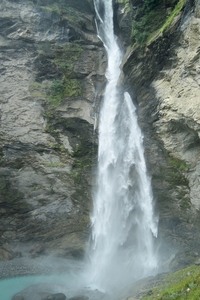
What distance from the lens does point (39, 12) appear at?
24.4 m

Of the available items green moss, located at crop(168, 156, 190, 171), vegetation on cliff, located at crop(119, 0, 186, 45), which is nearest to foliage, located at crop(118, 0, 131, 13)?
vegetation on cliff, located at crop(119, 0, 186, 45)

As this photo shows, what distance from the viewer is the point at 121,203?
1986cm

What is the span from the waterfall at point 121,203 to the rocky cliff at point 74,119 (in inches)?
28.2

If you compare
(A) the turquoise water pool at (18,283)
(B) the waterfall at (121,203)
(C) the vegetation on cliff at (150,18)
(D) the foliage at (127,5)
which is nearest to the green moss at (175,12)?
(C) the vegetation on cliff at (150,18)

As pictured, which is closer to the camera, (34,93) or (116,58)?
(34,93)

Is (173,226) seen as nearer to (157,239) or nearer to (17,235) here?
(157,239)

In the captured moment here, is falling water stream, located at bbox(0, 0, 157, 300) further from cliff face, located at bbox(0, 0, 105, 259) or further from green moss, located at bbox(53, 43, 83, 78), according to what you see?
green moss, located at bbox(53, 43, 83, 78)

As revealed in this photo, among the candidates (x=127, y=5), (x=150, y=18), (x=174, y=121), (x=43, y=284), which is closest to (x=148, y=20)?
(x=150, y=18)

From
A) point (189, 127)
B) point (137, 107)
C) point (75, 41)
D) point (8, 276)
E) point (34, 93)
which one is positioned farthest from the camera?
point (75, 41)

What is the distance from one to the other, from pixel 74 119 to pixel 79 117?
15.3 inches

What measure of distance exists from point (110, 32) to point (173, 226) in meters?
17.9

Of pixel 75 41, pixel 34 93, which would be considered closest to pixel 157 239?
pixel 34 93

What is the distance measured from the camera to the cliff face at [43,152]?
2027 cm

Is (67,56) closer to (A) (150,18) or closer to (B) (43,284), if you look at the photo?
(A) (150,18)
